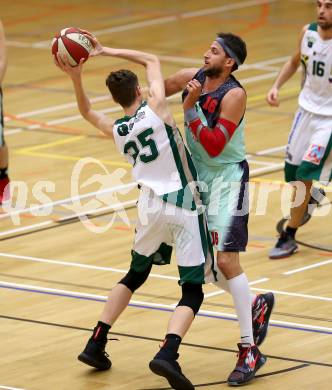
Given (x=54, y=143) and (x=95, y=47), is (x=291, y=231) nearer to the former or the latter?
(x=95, y=47)

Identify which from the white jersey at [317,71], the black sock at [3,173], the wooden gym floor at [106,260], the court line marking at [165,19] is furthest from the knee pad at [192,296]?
the court line marking at [165,19]

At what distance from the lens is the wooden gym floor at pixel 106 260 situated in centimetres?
862

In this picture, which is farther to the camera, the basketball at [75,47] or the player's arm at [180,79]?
the player's arm at [180,79]

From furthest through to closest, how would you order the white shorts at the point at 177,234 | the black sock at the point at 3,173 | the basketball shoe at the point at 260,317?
the black sock at the point at 3,173 < the basketball shoe at the point at 260,317 < the white shorts at the point at 177,234

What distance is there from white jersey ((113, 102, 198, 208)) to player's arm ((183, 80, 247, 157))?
6.6 inches

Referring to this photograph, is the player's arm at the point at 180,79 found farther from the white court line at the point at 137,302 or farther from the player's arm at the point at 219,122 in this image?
the white court line at the point at 137,302

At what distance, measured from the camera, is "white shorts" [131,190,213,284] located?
8188 millimetres

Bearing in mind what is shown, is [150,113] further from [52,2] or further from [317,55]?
[52,2]

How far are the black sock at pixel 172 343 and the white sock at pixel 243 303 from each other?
0.54 metres

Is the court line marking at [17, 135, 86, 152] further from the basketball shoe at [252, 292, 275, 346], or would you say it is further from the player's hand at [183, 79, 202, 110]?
the player's hand at [183, 79, 202, 110]

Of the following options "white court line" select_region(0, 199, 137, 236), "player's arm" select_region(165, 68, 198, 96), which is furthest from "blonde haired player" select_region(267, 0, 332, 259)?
"player's arm" select_region(165, 68, 198, 96)

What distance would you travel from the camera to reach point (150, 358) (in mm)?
8734

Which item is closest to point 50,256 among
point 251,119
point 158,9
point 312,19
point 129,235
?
point 129,235

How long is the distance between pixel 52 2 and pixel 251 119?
11009 millimetres
